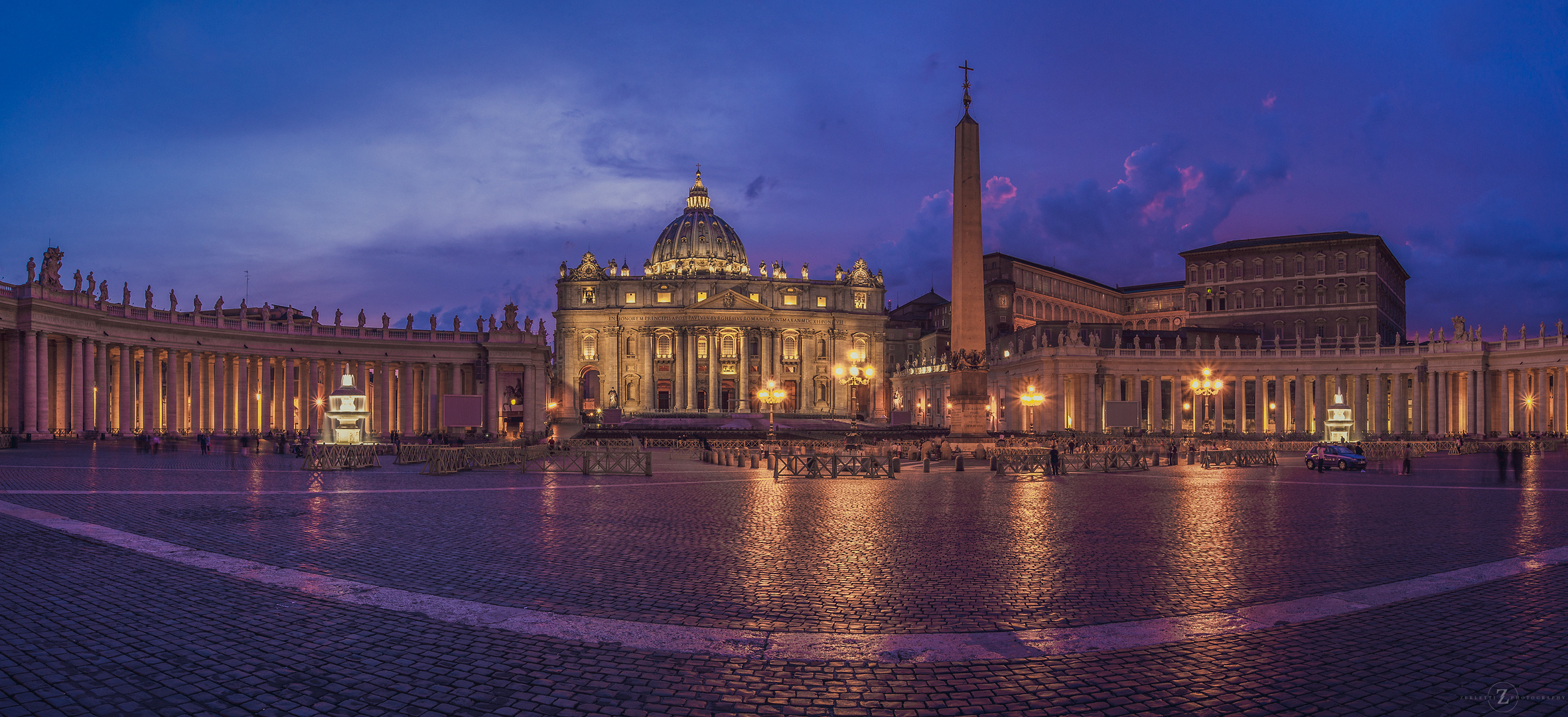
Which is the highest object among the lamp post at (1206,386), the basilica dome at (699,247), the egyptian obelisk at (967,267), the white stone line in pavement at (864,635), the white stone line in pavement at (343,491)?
the basilica dome at (699,247)

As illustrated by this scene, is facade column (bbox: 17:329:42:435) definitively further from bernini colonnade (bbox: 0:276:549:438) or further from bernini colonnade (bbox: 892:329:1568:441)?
bernini colonnade (bbox: 892:329:1568:441)

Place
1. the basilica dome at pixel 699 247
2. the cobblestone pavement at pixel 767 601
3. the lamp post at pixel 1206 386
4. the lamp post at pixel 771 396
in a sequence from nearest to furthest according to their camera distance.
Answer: the cobblestone pavement at pixel 767 601
the lamp post at pixel 771 396
the lamp post at pixel 1206 386
the basilica dome at pixel 699 247

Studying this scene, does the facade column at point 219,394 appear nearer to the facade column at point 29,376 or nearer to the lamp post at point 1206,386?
the facade column at point 29,376

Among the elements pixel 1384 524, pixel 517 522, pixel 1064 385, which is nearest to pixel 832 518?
pixel 517 522

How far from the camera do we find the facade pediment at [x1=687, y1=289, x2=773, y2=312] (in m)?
110

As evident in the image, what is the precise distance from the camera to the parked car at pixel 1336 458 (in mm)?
32844

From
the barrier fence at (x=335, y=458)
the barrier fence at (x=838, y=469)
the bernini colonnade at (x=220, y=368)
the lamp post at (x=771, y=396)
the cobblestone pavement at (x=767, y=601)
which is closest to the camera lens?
the cobblestone pavement at (x=767, y=601)

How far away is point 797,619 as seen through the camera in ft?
28.2

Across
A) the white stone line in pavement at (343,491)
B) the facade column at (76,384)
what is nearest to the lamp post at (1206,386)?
the white stone line in pavement at (343,491)

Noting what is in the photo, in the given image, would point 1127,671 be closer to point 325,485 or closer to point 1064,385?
point 325,485

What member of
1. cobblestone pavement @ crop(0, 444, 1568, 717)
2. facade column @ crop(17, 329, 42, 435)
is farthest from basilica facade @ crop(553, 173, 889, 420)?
cobblestone pavement @ crop(0, 444, 1568, 717)

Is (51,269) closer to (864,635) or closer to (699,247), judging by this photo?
(864,635)

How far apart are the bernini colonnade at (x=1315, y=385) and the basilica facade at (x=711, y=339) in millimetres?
30233

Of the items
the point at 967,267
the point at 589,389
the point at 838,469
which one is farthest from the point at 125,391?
the point at 589,389
